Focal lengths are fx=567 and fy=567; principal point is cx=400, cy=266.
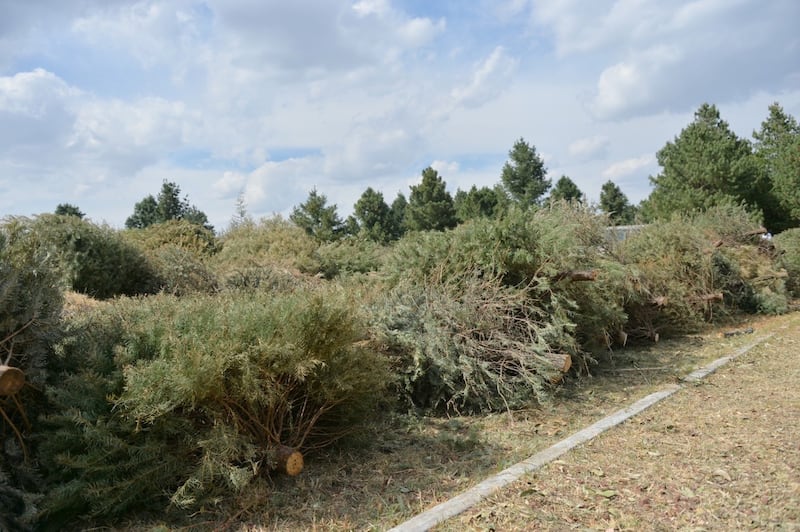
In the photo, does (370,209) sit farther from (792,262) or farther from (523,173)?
(792,262)

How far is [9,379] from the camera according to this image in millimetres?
2779

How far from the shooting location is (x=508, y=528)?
10.1ft

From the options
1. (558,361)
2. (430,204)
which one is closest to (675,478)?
(558,361)

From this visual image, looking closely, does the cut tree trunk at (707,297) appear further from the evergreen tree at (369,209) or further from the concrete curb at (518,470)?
the evergreen tree at (369,209)

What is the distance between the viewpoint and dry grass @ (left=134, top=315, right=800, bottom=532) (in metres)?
3.24

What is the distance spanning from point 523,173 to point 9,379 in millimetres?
46076

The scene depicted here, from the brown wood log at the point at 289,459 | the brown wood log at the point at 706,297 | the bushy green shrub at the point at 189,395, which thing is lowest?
the brown wood log at the point at 706,297

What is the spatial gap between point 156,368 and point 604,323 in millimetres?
5610

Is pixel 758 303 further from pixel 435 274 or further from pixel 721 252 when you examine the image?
pixel 435 274

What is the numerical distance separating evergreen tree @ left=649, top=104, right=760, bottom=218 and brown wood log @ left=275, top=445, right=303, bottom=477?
26.7 metres

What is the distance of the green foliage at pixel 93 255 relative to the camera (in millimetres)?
8398

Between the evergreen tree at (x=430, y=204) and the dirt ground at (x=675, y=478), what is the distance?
3138 cm

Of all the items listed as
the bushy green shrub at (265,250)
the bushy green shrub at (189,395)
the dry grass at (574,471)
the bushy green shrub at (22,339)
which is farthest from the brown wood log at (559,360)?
the bushy green shrub at (265,250)

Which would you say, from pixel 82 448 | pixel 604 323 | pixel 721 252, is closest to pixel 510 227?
pixel 604 323
